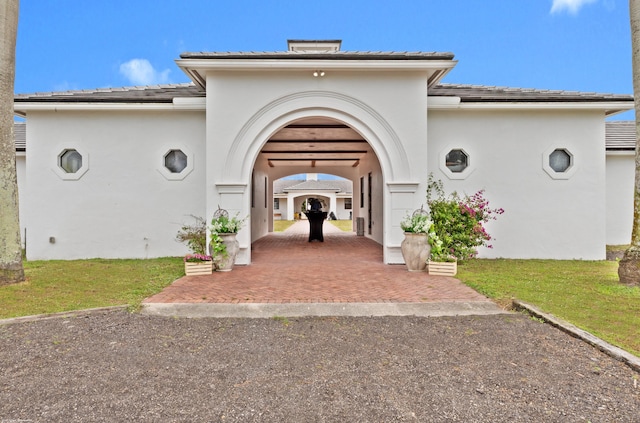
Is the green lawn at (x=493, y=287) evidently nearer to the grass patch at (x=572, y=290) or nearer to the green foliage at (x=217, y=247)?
the grass patch at (x=572, y=290)

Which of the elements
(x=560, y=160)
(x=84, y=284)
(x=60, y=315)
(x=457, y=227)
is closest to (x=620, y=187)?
(x=560, y=160)

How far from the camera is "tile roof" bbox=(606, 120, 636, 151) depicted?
35.7ft

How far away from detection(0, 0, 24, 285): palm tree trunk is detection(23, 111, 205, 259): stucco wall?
3157 millimetres

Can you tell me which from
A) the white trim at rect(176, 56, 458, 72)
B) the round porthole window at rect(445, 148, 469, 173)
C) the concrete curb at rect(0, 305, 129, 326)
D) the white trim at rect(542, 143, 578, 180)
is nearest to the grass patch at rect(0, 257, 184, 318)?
the concrete curb at rect(0, 305, 129, 326)

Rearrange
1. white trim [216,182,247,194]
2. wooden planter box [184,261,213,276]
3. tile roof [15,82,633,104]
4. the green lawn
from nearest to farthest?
the green lawn < wooden planter box [184,261,213,276] < white trim [216,182,247,194] < tile roof [15,82,633,104]

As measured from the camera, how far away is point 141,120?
956 cm

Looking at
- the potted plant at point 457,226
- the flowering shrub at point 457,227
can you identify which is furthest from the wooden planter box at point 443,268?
the flowering shrub at point 457,227

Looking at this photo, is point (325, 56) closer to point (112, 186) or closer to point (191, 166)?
point (191, 166)

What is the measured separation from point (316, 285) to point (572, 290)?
432cm

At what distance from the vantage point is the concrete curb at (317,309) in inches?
186

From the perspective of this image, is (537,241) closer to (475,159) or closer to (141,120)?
(475,159)

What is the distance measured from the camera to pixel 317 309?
16.0ft

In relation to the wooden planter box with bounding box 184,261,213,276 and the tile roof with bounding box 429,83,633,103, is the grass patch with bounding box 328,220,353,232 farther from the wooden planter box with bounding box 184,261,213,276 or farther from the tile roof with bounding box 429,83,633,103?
the wooden planter box with bounding box 184,261,213,276

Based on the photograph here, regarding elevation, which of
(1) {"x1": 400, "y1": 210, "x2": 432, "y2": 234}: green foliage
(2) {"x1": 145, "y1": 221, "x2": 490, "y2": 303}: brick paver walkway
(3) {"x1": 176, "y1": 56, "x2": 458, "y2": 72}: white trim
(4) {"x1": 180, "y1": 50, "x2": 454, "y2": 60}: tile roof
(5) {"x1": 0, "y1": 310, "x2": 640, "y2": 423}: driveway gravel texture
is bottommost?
(5) {"x1": 0, "y1": 310, "x2": 640, "y2": 423}: driveway gravel texture
